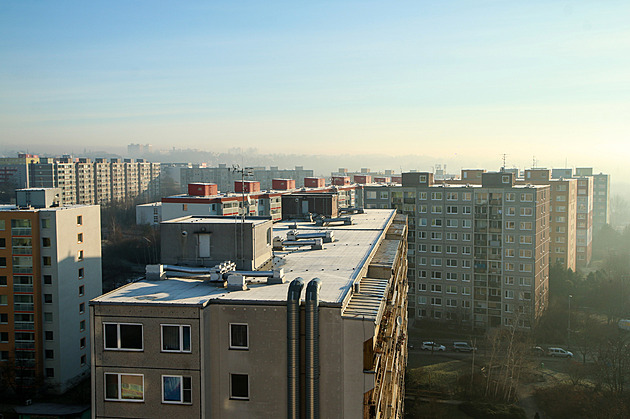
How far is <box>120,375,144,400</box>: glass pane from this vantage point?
11.2 meters

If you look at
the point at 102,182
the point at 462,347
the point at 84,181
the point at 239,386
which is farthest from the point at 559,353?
the point at 102,182

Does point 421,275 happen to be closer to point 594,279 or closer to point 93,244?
point 594,279

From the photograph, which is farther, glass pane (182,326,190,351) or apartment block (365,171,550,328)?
apartment block (365,171,550,328)

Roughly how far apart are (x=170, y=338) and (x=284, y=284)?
10.7ft

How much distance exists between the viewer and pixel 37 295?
33.6 metres

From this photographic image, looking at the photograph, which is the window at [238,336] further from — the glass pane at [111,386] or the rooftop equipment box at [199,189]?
the rooftop equipment box at [199,189]

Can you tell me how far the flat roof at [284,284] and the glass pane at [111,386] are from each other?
152cm

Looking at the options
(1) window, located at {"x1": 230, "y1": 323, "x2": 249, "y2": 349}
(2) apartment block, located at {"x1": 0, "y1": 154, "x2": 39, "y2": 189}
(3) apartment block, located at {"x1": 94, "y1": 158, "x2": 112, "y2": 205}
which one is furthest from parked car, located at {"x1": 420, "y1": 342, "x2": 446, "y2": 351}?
(3) apartment block, located at {"x1": 94, "y1": 158, "x2": 112, "y2": 205}

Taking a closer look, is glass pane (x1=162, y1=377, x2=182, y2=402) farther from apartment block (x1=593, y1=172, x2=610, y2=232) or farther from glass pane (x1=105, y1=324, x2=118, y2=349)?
apartment block (x1=593, y1=172, x2=610, y2=232)

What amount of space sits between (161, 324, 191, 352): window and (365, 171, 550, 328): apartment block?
123 ft

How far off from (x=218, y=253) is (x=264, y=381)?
5.34 m

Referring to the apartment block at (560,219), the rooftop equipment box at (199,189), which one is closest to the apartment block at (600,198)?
the apartment block at (560,219)

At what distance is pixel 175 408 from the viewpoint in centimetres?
1103

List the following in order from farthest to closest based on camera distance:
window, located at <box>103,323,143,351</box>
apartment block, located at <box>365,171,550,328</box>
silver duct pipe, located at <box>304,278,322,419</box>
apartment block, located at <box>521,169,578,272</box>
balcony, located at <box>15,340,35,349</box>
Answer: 1. apartment block, located at <box>521,169,578,272</box>
2. apartment block, located at <box>365,171,550,328</box>
3. balcony, located at <box>15,340,35,349</box>
4. window, located at <box>103,323,143,351</box>
5. silver duct pipe, located at <box>304,278,322,419</box>
